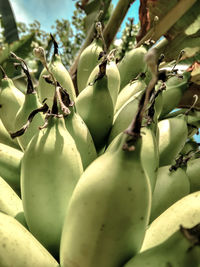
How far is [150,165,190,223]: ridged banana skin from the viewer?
3.21 feet

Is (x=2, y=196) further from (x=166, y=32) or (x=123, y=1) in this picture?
(x=123, y=1)

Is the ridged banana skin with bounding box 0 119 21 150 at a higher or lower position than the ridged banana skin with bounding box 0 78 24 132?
lower

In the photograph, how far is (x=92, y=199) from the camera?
615 millimetres

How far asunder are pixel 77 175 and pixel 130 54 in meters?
0.86

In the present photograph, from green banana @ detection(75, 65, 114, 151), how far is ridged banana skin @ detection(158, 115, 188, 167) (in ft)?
0.79

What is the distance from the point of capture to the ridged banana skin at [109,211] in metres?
0.60

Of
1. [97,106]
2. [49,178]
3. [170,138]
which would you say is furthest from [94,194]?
[170,138]

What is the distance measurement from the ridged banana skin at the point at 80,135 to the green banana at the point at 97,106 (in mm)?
114

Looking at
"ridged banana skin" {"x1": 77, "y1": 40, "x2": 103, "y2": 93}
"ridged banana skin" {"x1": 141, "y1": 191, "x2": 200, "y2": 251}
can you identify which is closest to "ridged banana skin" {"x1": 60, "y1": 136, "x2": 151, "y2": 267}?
"ridged banana skin" {"x1": 141, "y1": 191, "x2": 200, "y2": 251}

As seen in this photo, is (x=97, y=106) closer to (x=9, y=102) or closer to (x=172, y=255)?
(x=9, y=102)

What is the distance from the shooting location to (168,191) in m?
0.98

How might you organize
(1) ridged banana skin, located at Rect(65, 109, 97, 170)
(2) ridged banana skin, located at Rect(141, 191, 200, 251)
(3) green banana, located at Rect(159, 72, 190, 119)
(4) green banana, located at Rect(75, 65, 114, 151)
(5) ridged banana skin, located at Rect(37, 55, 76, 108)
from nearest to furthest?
(2) ridged banana skin, located at Rect(141, 191, 200, 251) → (1) ridged banana skin, located at Rect(65, 109, 97, 170) → (4) green banana, located at Rect(75, 65, 114, 151) → (5) ridged banana skin, located at Rect(37, 55, 76, 108) → (3) green banana, located at Rect(159, 72, 190, 119)

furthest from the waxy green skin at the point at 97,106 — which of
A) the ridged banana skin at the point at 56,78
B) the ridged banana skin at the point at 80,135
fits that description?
the ridged banana skin at the point at 56,78

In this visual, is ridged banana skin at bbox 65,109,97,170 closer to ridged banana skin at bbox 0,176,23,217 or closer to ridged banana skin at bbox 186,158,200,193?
ridged banana skin at bbox 0,176,23,217
